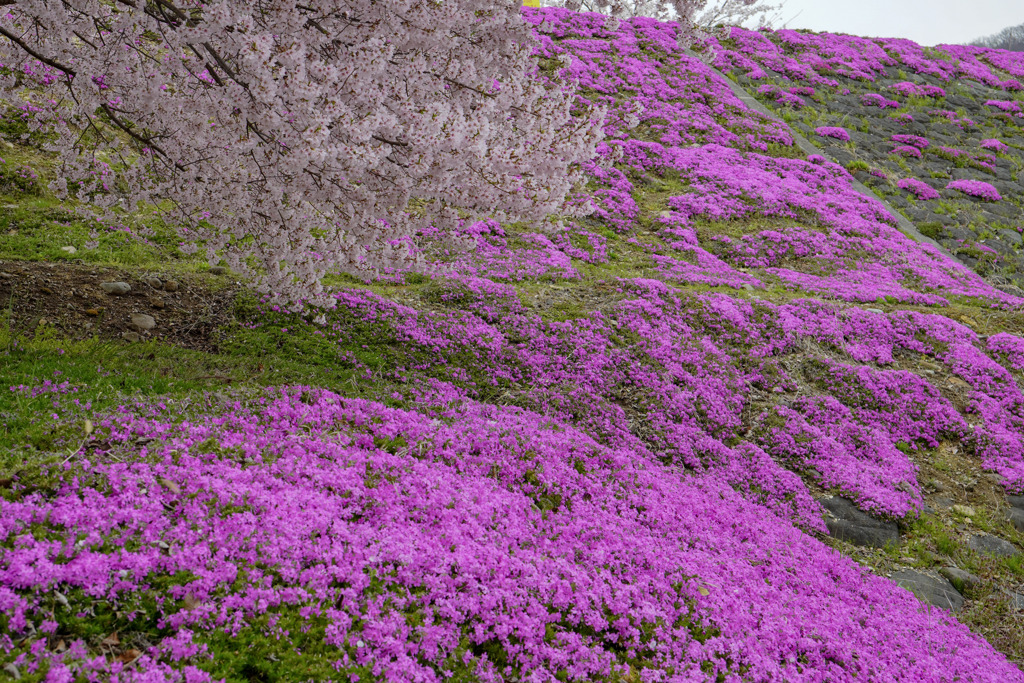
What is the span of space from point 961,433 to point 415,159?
1387 cm

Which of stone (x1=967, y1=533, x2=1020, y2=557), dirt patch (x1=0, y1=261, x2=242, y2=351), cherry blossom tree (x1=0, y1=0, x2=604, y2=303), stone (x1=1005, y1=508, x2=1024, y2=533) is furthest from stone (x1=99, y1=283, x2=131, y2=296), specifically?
stone (x1=1005, y1=508, x2=1024, y2=533)

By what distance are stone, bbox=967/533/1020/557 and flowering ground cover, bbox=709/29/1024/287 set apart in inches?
839

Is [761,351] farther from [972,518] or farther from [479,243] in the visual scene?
[479,243]

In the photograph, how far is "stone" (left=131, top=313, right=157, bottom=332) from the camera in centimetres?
991

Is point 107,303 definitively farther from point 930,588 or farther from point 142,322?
point 930,588

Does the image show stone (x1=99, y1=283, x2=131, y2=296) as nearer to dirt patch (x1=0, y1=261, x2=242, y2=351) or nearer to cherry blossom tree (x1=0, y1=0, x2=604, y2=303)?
dirt patch (x1=0, y1=261, x2=242, y2=351)

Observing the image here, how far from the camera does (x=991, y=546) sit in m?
10.2

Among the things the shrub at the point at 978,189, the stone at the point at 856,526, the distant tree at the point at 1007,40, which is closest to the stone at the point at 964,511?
the stone at the point at 856,526

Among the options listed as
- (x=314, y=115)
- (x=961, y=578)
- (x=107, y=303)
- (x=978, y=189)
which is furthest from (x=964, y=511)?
(x=978, y=189)

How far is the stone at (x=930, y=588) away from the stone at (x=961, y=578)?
0.15 m

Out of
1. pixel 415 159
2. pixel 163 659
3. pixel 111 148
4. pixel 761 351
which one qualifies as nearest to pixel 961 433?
pixel 761 351

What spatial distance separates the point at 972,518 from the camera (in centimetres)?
1097

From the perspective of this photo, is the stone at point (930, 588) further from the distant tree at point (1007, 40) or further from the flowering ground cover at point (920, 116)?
the distant tree at point (1007, 40)

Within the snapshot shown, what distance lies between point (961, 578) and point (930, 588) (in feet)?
2.89
